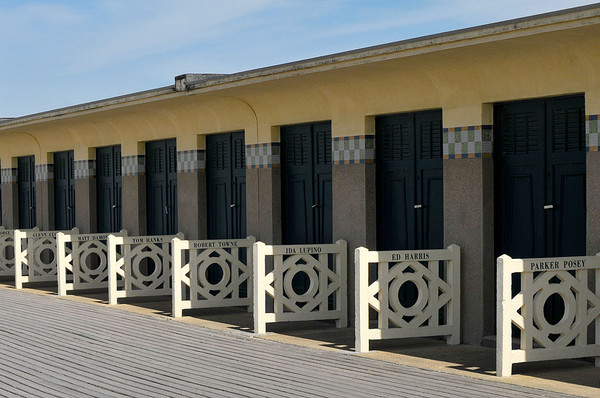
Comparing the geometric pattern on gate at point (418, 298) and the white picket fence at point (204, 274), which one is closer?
the geometric pattern on gate at point (418, 298)

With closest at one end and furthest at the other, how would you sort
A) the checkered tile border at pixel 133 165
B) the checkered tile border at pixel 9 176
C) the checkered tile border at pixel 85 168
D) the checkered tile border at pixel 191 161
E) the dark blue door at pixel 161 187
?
the checkered tile border at pixel 191 161, the dark blue door at pixel 161 187, the checkered tile border at pixel 133 165, the checkered tile border at pixel 85 168, the checkered tile border at pixel 9 176

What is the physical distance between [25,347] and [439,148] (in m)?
4.78

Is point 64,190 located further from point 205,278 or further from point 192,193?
point 205,278

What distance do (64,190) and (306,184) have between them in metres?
8.33

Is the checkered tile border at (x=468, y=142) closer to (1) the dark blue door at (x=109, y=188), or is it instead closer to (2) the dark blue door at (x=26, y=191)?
(1) the dark blue door at (x=109, y=188)

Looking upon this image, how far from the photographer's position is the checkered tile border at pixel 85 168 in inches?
738

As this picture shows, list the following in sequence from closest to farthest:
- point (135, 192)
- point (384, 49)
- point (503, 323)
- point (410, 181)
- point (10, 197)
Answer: point (503, 323), point (384, 49), point (410, 181), point (135, 192), point (10, 197)

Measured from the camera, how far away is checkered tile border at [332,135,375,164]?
11852mm

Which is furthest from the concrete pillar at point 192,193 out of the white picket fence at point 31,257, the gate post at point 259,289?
the gate post at point 259,289

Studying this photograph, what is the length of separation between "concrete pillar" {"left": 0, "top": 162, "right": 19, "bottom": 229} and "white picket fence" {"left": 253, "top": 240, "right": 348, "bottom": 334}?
1186 centimetres

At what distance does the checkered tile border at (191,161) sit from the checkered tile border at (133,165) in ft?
4.57

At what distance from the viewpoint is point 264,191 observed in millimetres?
13742

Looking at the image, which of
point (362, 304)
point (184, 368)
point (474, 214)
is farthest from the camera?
point (474, 214)

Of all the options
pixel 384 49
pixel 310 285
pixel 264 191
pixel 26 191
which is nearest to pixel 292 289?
pixel 310 285
